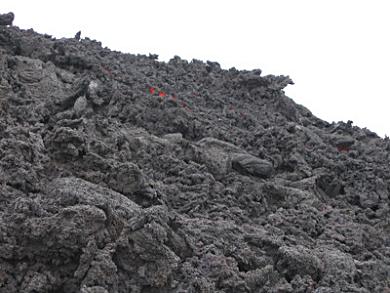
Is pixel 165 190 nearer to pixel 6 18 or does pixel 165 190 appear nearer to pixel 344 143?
pixel 344 143

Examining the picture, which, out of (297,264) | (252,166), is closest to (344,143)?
(252,166)

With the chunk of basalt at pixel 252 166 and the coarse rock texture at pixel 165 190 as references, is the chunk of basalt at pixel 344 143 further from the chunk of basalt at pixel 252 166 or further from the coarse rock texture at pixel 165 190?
the chunk of basalt at pixel 252 166

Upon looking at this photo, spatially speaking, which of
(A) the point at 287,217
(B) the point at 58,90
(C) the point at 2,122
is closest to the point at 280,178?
(A) the point at 287,217

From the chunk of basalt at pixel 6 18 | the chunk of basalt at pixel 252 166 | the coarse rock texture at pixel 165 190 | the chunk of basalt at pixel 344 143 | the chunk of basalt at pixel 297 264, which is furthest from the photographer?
the chunk of basalt at pixel 344 143

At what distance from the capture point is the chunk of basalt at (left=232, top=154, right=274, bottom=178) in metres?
16.3

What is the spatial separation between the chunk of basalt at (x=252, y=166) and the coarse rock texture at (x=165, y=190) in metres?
0.04

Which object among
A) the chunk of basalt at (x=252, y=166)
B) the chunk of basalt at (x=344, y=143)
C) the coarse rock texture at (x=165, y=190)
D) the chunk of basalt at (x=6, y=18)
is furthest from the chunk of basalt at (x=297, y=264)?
the chunk of basalt at (x=6, y=18)

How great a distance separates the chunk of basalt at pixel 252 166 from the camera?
53.4ft

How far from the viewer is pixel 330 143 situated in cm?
2292

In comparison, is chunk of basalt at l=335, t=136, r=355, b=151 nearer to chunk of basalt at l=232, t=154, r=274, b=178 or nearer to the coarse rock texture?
the coarse rock texture

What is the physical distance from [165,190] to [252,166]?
3.97 meters

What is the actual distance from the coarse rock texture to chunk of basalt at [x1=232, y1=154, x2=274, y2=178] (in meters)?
0.04

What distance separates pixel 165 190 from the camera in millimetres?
13484

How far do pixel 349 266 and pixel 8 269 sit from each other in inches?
293
